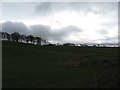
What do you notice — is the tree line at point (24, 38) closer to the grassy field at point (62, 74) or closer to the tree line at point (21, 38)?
the tree line at point (21, 38)

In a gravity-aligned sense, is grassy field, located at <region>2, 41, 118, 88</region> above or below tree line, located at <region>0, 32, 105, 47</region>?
below

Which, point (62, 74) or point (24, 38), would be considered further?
point (24, 38)

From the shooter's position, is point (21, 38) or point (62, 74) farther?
point (21, 38)

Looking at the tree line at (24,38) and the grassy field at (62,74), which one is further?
the tree line at (24,38)

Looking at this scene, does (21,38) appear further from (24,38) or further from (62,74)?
(62,74)

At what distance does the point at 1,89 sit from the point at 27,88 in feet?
6.24

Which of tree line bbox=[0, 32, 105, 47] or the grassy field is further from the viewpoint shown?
tree line bbox=[0, 32, 105, 47]

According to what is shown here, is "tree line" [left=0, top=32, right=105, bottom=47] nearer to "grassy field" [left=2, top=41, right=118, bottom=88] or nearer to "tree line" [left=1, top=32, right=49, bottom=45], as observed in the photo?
"tree line" [left=1, top=32, right=49, bottom=45]

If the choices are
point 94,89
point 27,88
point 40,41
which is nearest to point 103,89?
point 94,89

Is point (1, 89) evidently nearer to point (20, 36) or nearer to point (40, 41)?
point (20, 36)

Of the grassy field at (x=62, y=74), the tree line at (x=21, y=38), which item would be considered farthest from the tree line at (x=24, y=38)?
the grassy field at (x=62, y=74)

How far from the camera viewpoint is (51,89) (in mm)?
12102

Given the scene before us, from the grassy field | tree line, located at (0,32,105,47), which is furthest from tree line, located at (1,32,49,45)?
the grassy field

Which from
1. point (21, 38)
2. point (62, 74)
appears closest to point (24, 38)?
point (21, 38)
